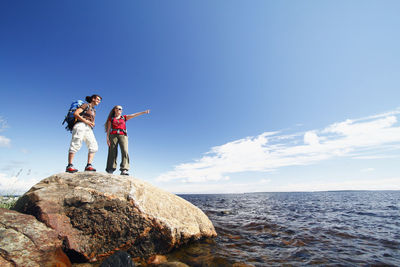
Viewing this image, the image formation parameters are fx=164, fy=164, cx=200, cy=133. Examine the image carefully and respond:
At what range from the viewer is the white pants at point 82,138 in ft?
18.0

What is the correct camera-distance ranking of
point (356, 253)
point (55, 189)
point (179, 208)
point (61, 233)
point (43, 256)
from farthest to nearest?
point (179, 208) < point (356, 253) < point (55, 189) < point (61, 233) < point (43, 256)

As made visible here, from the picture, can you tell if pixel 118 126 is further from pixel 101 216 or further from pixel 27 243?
pixel 27 243

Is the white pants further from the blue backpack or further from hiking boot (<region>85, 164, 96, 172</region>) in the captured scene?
hiking boot (<region>85, 164, 96, 172</region>)

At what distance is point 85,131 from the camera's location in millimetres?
5746

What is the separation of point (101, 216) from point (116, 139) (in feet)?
11.0

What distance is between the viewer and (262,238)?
632 centimetres

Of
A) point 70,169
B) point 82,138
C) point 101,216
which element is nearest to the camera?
point 101,216

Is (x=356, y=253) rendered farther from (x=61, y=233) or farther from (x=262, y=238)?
(x=61, y=233)

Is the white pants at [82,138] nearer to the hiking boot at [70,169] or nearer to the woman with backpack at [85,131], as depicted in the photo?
Result: the woman with backpack at [85,131]

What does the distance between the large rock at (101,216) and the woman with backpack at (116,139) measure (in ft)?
5.16

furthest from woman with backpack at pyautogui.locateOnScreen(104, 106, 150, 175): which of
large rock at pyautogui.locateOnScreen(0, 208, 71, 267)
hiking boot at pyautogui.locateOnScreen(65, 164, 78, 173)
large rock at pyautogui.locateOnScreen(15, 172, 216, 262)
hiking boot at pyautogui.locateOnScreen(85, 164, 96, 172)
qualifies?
large rock at pyautogui.locateOnScreen(0, 208, 71, 267)

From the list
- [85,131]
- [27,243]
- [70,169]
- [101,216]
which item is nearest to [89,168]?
[70,169]

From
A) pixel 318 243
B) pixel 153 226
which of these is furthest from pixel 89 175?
pixel 318 243

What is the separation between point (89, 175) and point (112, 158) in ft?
5.56
